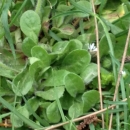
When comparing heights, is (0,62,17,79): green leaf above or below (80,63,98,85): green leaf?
above

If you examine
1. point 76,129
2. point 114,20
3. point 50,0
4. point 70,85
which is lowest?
point 76,129

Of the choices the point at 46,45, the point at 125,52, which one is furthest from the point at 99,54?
the point at 46,45

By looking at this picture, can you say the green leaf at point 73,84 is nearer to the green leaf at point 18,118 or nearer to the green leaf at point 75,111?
the green leaf at point 75,111

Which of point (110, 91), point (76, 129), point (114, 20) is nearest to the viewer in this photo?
point (76, 129)

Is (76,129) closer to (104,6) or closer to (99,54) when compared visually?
(99,54)

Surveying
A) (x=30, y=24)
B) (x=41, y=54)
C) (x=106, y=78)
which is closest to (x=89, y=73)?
(x=106, y=78)

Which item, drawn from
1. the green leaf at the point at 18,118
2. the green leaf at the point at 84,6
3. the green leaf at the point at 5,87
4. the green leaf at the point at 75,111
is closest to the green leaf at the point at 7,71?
the green leaf at the point at 5,87

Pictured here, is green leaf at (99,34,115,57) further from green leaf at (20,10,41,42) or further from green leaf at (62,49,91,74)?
green leaf at (20,10,41,42)

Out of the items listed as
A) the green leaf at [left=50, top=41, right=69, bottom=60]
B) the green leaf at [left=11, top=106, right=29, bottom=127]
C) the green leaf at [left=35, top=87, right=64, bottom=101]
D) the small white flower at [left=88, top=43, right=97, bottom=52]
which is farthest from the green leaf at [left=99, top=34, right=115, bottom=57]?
the green leaf at [left=11, top=106, right=29, bottom=127]
